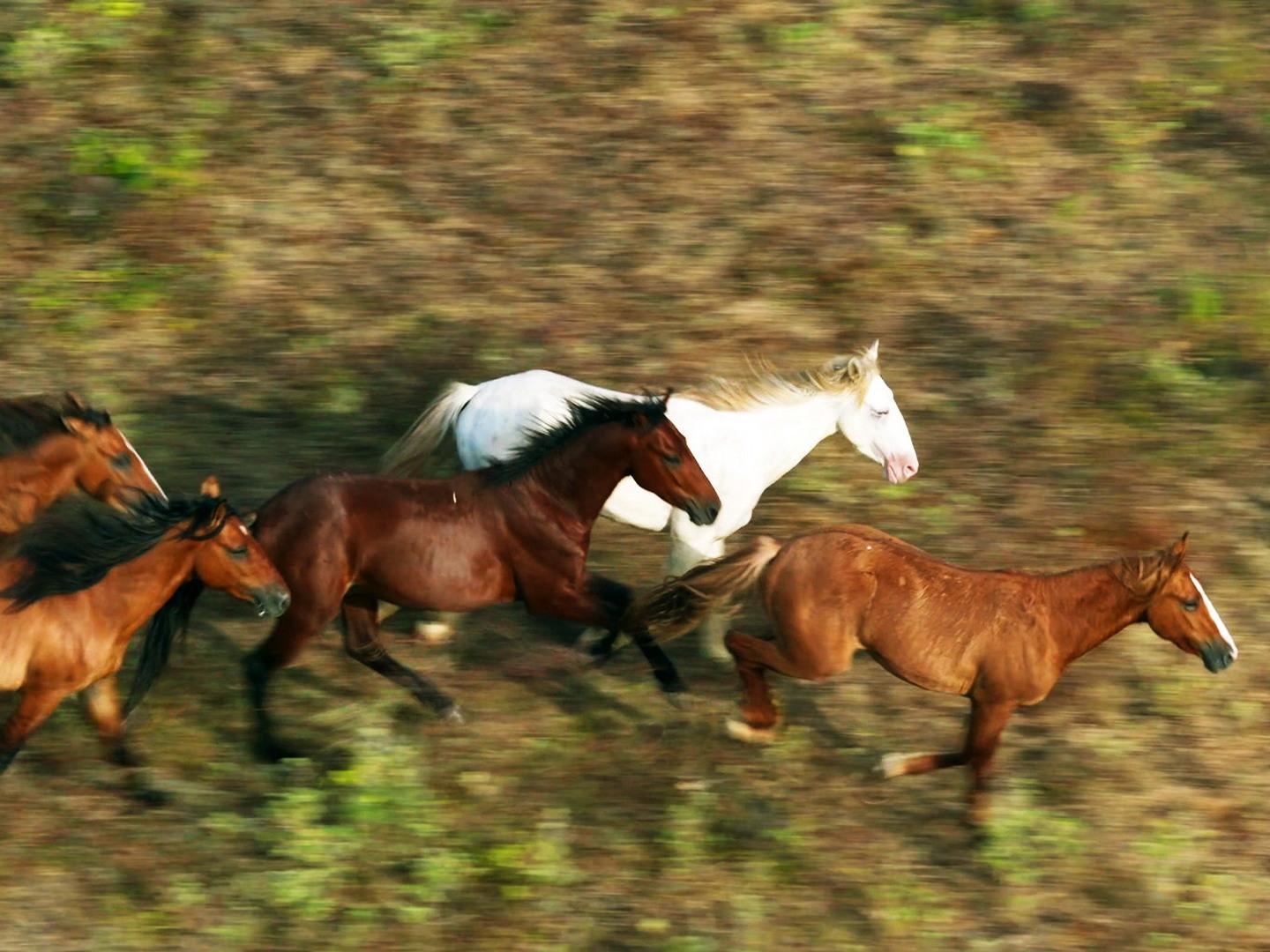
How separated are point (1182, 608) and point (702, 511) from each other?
6.13ft

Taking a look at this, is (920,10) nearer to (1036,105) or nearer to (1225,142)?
(1036,105)

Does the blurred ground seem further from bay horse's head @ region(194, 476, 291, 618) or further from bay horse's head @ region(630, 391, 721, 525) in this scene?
bay horse's head @ region(630, 391, 721, 525)

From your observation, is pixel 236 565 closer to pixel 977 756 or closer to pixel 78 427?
pixel 78 427

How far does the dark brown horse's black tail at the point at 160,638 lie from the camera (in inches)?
253

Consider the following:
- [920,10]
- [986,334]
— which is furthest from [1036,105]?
[986,334]

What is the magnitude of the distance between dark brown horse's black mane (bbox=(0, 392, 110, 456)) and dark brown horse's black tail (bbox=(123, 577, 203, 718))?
2.81 ft

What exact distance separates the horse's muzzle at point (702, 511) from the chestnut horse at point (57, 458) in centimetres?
218

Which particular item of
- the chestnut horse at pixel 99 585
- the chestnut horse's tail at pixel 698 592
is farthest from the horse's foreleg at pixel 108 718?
the chestnut horse's tail at pixel 698 592

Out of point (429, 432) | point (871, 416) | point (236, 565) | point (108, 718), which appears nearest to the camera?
point (236, 565)

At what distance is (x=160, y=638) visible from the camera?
6.43 m

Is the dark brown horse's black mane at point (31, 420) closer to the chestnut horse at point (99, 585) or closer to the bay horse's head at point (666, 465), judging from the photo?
the chestnut horse at point (99, 585)

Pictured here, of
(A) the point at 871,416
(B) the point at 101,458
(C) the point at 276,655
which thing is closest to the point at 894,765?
(A) the point at 871,416

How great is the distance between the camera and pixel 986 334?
9070 mm

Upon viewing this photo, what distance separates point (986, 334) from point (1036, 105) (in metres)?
2.09
